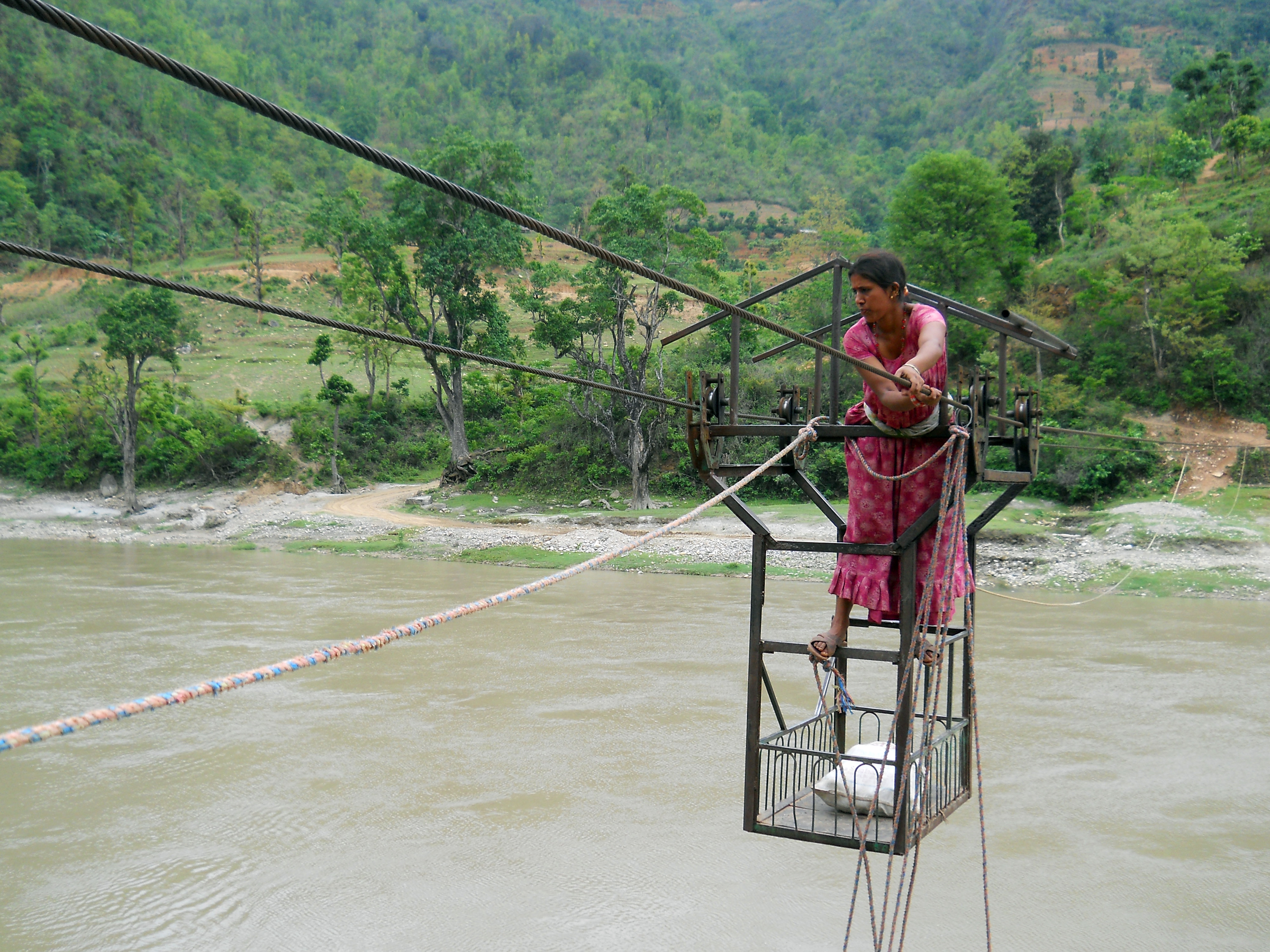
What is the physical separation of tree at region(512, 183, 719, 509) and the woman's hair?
645 inches

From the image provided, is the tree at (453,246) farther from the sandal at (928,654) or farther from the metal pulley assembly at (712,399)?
the sandal at (928,654)

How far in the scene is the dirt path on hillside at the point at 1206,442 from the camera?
18.2 m

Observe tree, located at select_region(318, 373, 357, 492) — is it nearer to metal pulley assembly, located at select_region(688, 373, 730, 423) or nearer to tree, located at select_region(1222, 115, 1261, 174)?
metal pulley assembly, located at select_region(688, 373, 730, 423)

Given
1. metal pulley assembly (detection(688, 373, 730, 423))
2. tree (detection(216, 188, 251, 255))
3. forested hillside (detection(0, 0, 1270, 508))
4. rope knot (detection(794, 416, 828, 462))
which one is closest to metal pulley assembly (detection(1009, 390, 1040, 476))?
rope knot (detection(794, 416, 828, 462))

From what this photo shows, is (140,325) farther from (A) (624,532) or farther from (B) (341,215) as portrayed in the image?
(A) (624,532)

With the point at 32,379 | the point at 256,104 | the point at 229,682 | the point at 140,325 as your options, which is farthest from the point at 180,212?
the point at 229,682

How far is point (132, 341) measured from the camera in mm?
23688

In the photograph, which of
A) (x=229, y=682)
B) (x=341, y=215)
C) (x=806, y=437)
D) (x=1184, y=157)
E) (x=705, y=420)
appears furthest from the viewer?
(x=1184, y=157)

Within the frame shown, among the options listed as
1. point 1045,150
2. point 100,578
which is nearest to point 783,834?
point 100,578

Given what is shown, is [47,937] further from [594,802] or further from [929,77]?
[929,77]

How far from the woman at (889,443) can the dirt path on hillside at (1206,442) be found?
54.1 feet

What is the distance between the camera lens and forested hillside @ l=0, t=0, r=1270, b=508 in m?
22.8

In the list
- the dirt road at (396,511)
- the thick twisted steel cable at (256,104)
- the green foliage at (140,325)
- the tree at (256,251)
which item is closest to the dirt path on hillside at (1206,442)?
the dirt road at (396,511)

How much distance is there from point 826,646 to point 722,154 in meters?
75.8
